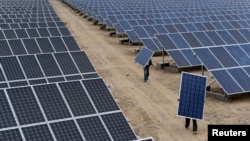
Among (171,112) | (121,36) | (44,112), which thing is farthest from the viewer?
(121,36)

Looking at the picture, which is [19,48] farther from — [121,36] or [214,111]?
[121,36]

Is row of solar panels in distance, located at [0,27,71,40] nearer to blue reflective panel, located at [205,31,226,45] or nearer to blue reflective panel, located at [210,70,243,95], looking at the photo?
blue reflective panel, located at [205,31,226,45]

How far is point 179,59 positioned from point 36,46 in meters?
8.20

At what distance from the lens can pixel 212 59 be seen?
62.0ft

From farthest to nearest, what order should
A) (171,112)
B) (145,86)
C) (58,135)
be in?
(145,86) → (171,112) → (58,135)

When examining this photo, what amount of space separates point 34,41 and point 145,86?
6.01 meters

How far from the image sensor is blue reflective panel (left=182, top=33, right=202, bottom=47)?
22578 millimetres

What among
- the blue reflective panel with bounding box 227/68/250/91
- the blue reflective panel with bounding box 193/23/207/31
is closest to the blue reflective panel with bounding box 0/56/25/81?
the blue reflective panel with bounding box 227/68/250/91

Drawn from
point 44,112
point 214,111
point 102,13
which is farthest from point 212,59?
point 102,13

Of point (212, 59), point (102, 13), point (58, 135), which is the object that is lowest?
point (102, 13)

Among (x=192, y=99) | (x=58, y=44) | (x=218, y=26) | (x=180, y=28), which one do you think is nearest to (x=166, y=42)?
(x=180, y=28)

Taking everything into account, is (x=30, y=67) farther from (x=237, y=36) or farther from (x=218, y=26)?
(x=218, y=26)

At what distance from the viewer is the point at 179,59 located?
22.3 meters

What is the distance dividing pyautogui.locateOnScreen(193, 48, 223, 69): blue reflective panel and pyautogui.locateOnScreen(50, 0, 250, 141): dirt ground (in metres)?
1.39
